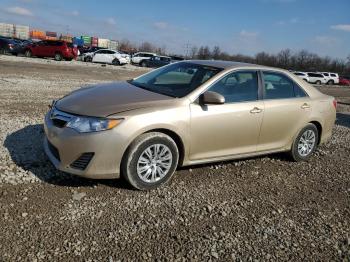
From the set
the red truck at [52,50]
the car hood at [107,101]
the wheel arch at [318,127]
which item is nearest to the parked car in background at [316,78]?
the red truck at [52,50]

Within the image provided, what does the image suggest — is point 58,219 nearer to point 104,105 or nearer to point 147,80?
point 104,105

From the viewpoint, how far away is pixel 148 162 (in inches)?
181

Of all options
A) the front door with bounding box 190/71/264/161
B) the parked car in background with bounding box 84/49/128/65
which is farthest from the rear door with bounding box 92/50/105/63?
the front door with bounding box 190/71/264/161

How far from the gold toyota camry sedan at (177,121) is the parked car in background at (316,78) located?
155 feet

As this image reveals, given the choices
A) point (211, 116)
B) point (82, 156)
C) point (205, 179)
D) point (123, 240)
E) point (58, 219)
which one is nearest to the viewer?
point (123, 240)

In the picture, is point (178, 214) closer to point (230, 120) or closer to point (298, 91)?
point (230, 120)

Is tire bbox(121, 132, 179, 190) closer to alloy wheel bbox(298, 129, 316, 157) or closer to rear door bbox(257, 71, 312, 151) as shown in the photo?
rear door bbox(257, 71, 312, 151)

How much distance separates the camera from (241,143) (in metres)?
5.39

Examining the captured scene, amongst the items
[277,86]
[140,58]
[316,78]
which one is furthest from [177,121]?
[316,78]

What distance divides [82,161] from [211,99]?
5.82 feet

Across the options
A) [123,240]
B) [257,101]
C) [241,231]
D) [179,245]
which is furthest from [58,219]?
[257,101]

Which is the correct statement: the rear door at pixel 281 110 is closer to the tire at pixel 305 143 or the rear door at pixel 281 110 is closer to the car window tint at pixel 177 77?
the tire at pixel 305 143

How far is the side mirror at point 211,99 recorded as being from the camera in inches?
189

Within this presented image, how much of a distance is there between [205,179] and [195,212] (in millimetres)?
1040
